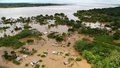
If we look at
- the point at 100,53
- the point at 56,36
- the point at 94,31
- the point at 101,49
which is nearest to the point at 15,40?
the point at 56,36

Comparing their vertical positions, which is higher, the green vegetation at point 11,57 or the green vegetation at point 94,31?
the green vegetation at point 94,31

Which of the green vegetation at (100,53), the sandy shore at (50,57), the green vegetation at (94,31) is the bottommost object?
the sandy shore at (50,57)

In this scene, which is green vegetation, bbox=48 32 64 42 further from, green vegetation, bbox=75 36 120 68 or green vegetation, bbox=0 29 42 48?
green vegetation, bbox=75 36 120 68

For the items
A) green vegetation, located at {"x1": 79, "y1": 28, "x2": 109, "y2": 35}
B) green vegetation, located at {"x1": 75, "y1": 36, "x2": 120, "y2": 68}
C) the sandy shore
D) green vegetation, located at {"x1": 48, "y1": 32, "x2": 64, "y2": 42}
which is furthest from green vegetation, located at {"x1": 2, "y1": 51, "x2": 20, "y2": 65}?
green vegetation, located at {"x1": 79, "y1": 28, "x2": 109, "y2": 35}

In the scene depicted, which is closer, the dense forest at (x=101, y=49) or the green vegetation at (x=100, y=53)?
the green vegetation at (x=100, y=53)

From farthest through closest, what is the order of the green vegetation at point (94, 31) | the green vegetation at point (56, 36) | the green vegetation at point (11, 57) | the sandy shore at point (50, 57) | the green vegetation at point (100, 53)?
the green vegetation at point (94, 31) < the green vegetation at point (56, 36) < the green vegetation at point (11, 57) < the sandy shore at point (50, 57) < the green vegetation at point (100, 53)

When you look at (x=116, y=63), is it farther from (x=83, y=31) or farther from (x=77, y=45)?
(x=83, y=31)

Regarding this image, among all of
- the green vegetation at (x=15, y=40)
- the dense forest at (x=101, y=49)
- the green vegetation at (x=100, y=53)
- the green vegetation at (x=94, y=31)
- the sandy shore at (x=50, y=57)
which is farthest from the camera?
the green vegetation at (x=94, y=31)

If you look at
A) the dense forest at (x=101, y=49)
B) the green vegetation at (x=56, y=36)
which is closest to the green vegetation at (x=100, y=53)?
the dense forest at (x=101, y=49)

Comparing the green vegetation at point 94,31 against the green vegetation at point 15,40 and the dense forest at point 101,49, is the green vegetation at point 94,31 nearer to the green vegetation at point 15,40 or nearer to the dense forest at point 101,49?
the dense forest at point 101,49
